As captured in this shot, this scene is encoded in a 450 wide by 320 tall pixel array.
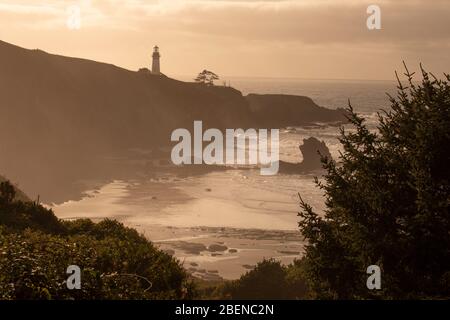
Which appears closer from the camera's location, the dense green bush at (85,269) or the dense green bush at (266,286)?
the dense green bush at (85,269)

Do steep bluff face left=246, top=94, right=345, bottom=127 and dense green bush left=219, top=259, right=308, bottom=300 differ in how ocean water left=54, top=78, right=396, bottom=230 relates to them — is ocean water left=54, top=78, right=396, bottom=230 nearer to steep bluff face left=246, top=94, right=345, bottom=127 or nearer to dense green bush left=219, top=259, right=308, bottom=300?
dense green bush left=219, top=259, right=308, bottom=300

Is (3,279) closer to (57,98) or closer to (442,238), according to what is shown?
(442,238)

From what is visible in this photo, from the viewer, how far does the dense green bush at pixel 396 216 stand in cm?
1294

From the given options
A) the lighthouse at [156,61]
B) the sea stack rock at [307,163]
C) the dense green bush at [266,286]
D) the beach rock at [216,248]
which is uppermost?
the lighthouse at [156,61]

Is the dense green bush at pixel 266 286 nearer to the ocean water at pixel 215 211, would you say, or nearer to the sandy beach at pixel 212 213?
the ocean water at pixel 215 211

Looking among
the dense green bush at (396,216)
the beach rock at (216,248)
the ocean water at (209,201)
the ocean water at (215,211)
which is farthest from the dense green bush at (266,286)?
the ocean water at (209,201)

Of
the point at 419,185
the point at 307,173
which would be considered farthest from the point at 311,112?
the point at 419,185

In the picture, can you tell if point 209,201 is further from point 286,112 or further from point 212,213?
point 286,112

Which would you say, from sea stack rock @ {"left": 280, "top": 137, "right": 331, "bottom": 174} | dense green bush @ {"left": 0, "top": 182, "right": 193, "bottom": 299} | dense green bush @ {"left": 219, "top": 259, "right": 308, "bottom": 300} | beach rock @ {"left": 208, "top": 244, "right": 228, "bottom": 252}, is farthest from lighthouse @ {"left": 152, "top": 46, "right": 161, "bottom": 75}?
dense green bush @ {"left": 0, "top": 182, "right": 193, "bottom": 299}

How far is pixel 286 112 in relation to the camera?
142 metres

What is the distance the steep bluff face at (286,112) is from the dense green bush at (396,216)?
119 m

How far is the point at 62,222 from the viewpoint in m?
22.0

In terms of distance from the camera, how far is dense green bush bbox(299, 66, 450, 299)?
12938mm

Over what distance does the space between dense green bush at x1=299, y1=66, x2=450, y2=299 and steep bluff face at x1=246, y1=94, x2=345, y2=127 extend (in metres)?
119
